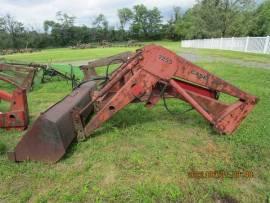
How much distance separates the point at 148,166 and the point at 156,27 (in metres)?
90.2

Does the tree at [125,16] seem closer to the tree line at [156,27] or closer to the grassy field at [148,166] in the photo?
the tree line at [156,27]

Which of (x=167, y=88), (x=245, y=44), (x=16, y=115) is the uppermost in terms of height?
(x=167, y=88)

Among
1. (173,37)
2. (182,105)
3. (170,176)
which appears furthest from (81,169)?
(173,37)

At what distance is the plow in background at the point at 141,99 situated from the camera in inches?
119

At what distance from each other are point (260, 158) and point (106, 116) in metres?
1.99

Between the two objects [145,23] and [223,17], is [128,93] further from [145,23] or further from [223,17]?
[145,23]

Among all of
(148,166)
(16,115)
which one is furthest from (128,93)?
(16,115)

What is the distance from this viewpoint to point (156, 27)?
8875 cm

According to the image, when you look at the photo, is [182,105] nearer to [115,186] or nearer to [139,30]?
[115,186]

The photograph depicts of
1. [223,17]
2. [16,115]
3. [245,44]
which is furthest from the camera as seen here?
[223,17]

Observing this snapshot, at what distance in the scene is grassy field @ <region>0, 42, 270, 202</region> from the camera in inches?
97.7

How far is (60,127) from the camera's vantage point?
3.04 meters
